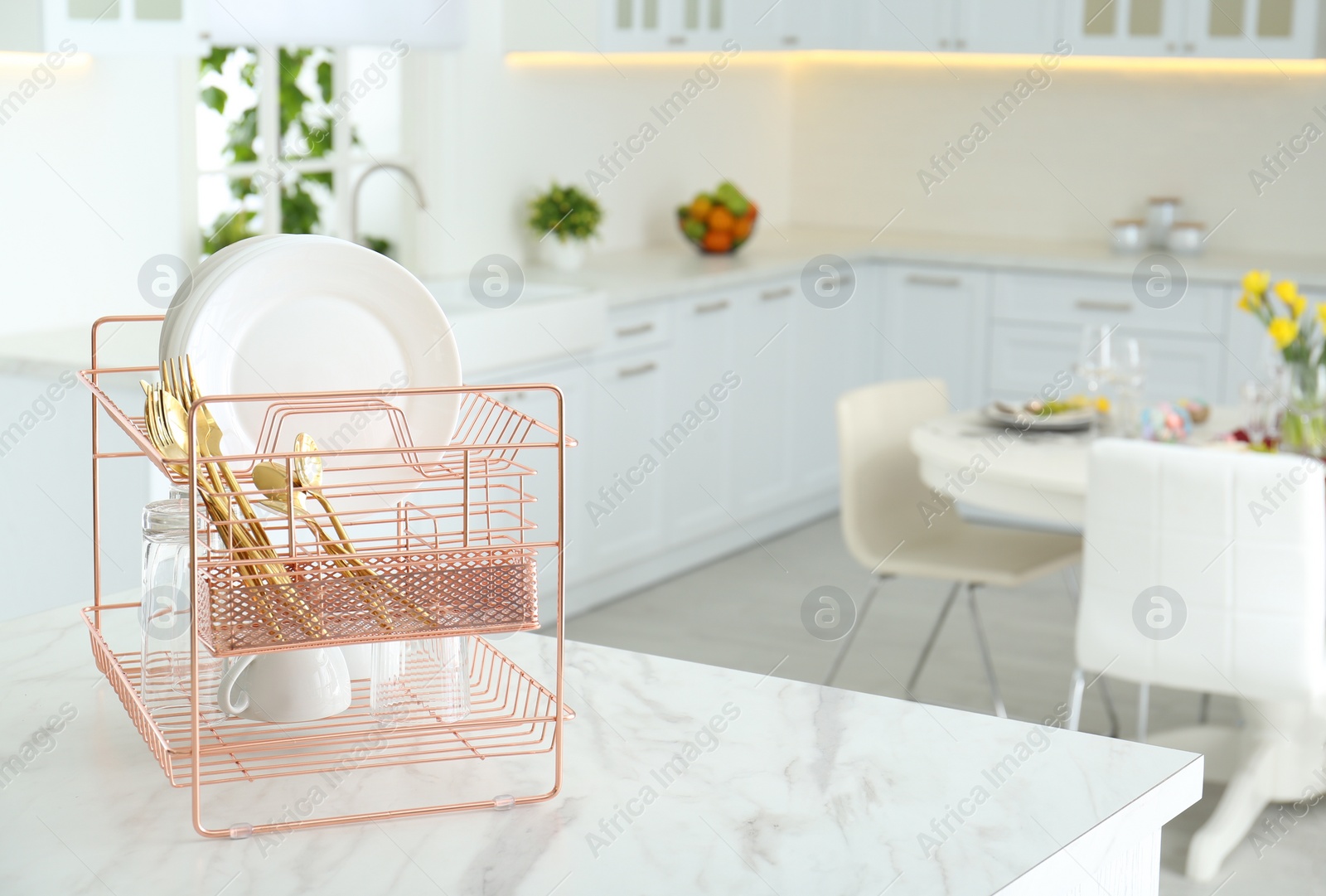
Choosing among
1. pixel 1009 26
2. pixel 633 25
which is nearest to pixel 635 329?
pixel 633 25

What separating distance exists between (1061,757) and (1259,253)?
4410 mm

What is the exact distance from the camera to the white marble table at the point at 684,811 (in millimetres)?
895

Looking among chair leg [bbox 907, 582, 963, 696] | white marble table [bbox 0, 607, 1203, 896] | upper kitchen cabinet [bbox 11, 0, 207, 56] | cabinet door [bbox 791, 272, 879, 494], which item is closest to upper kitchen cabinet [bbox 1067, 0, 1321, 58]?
cabinet door [bbox 791, 272, 879, 494]

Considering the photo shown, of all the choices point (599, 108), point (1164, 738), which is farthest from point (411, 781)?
point (599, 108)

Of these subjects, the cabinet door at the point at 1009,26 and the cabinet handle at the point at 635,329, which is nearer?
the cabinet handle at the point at 635,329

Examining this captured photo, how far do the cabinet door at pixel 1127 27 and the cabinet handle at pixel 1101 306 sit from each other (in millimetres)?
827

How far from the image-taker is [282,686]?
1.03 m

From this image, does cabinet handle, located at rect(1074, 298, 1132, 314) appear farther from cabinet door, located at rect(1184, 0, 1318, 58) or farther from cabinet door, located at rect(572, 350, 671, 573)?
cabinet door, located at rect(572, 350, 671, 573)

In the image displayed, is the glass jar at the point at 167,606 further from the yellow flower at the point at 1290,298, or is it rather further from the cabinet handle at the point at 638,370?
the cabinet handle at the point at 638,370

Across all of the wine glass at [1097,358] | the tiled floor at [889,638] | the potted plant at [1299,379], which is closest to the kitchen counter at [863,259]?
the tiled floor at [889,638]

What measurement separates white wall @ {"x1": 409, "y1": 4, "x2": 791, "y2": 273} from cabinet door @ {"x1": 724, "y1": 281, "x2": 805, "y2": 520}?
1.92 ft

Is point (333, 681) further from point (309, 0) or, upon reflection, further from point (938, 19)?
point (938, 19)

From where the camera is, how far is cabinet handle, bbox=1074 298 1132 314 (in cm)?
478

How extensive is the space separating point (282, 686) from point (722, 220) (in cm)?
388
